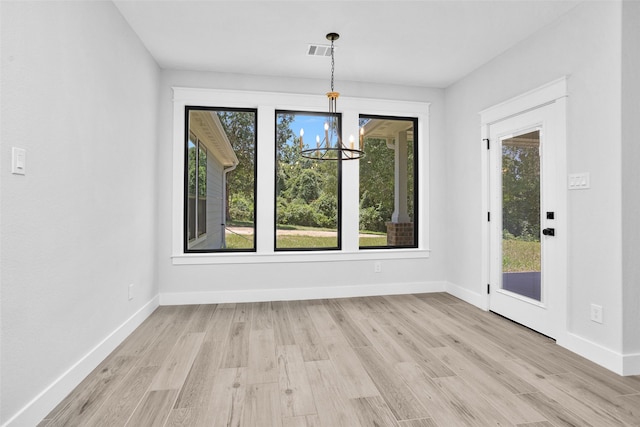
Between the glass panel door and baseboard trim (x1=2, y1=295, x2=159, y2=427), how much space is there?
3601 mm

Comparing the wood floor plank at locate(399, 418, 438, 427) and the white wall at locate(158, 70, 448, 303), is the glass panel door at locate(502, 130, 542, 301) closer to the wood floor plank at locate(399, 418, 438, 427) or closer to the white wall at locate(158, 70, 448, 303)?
the white wall at locate(158, 70, 448, 303)

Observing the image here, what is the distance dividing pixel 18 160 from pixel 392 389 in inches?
92.6

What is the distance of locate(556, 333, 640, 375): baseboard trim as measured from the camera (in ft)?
7.95

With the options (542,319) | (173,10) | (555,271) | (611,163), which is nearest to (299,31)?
(173,10)

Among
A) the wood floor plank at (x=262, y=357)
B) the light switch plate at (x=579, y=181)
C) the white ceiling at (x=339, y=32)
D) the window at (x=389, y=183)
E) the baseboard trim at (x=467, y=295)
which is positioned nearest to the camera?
the wood floor plank at (x=262, y=357)

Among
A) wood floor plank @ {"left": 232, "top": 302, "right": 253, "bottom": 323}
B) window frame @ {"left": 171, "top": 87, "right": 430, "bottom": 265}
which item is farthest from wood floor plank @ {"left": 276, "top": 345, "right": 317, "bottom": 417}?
window frame @ {"left": 171, "top": 87, "right": 430, "bottom": 265}

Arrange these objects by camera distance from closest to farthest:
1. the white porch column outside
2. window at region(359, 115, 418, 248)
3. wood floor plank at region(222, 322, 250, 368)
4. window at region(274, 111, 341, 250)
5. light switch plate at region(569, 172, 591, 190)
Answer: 1. wood floor plank at region(222, 322, 250, 368)
2. light switch plate at region(569, 172, 591, 190)
3. window at region(274, 111, 341, 250)
4. window at region(359, 115, 418, 248)
5. the white porch column outside

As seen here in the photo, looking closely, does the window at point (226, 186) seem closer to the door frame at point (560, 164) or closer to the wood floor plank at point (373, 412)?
the wood floor plank at point (373, 412)

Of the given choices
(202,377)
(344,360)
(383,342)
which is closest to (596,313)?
(383,342)

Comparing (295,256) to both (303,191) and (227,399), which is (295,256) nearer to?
(303,191)

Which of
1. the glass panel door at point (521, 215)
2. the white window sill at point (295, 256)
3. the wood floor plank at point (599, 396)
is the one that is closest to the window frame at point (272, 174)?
the white window sill at point (295, 256)

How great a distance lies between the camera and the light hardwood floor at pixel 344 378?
1912 mm

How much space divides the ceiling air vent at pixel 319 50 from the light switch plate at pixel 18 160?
2.59m

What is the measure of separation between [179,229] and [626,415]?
4015 mm
